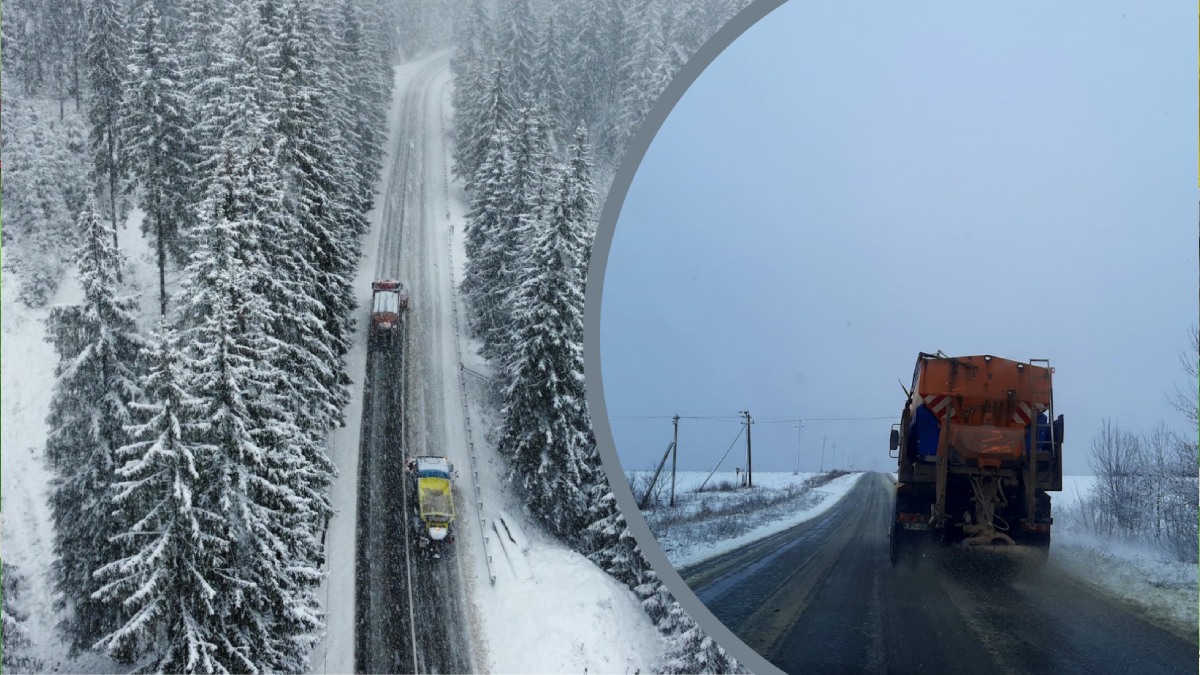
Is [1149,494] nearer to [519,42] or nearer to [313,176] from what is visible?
[313,176]

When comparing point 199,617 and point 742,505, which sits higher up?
point 742,505

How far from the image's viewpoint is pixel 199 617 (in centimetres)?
1573

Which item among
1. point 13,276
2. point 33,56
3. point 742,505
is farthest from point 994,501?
point 33,56

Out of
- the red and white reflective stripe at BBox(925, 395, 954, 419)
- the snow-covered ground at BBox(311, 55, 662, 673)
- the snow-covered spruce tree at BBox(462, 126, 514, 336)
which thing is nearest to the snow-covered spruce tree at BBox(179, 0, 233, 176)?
the snow-covered ground at BBox(311, 55, 662, 673)

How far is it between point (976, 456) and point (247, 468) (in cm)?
1478

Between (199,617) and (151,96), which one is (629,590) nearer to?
(199,617)

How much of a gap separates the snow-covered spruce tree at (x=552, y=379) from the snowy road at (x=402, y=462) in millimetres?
3225

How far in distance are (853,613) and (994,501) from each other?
983 millimetres

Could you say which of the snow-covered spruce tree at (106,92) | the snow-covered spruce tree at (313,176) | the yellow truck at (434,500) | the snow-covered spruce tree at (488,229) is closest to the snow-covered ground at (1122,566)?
the yellow truck at (434,500)

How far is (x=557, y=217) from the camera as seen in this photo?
74.2 feet

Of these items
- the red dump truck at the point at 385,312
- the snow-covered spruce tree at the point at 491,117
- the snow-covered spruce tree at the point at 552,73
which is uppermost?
the snow-covered spruce tree at the point at 552,73

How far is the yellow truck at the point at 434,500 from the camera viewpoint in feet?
82.5

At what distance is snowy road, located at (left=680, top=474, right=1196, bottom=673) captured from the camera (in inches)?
169

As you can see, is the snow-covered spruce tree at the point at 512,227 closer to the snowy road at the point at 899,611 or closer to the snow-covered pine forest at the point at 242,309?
the snow-covered pine forest at the point at 242,309
